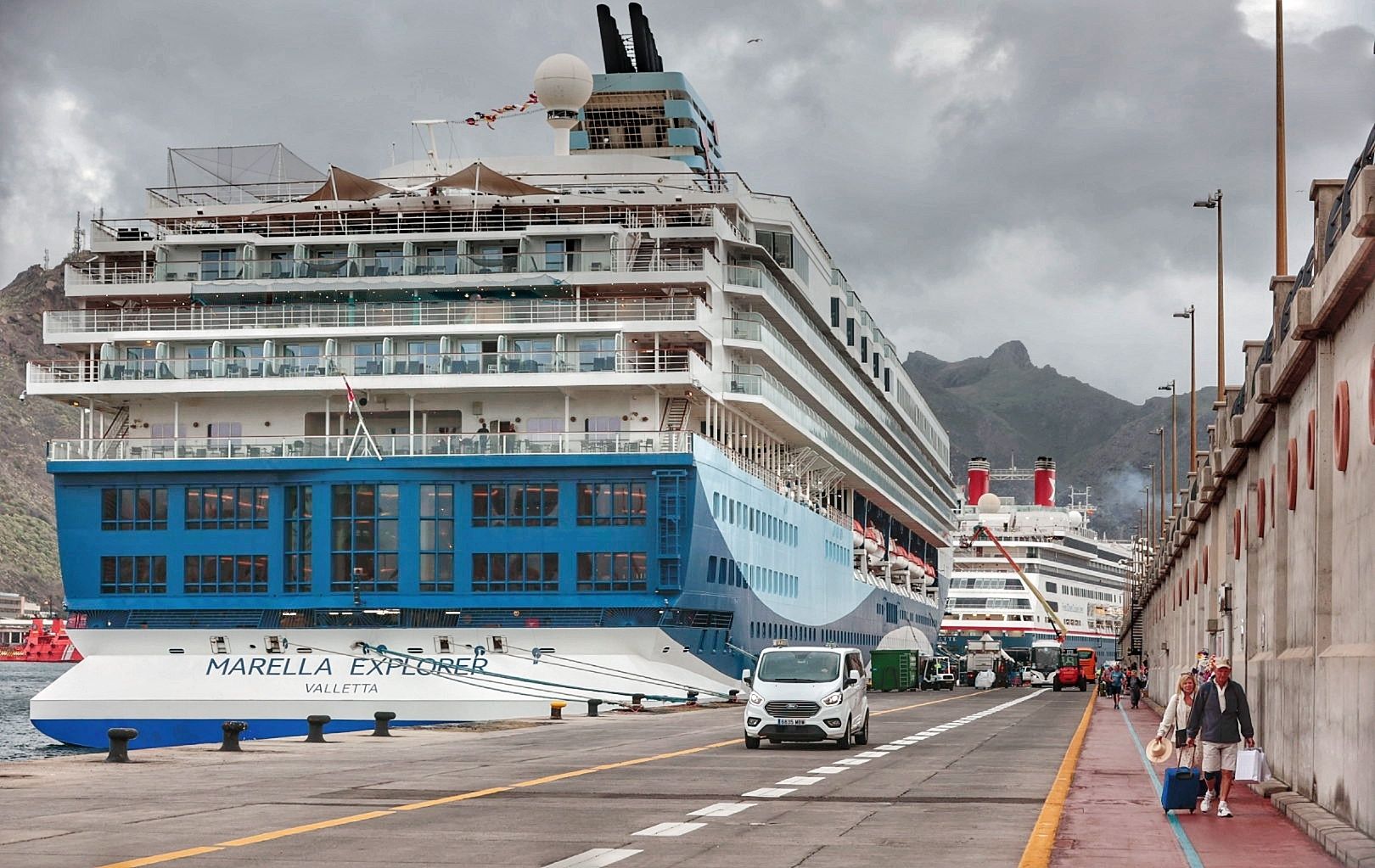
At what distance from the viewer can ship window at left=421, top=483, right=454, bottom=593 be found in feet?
164

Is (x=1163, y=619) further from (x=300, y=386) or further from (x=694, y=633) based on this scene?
(x=300, y=386)

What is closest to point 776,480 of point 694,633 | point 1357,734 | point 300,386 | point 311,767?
point 694,633

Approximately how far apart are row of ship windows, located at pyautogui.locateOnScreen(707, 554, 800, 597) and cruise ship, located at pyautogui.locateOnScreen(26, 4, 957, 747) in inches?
8.0

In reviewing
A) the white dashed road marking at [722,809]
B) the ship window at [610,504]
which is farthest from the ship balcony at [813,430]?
the white dashed road marking at [722,809]

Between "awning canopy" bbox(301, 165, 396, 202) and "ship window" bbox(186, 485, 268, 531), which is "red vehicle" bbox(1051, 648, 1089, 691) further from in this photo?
"ship window" bbox(186, 485, 268, 531)

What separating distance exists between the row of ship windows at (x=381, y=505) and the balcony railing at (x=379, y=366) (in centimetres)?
358

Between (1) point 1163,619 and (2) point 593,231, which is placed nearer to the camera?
(2) point 593,231

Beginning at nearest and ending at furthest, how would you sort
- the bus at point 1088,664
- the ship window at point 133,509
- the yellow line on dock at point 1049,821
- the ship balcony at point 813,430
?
the yellow line on dock at point 1049,821, the ship window at point 133,509, the ship balcony at point 813,430, the bus at point 1088,664

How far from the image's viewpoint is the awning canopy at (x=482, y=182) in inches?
2249

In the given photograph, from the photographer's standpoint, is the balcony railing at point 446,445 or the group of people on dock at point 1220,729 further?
the balcony railing at point 446,445

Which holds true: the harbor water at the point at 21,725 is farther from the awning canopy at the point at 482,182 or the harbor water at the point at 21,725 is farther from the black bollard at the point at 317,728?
the awning canopy at the point at 482,182

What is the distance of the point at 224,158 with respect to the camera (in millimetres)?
61750

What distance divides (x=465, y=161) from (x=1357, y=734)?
53.1 metres

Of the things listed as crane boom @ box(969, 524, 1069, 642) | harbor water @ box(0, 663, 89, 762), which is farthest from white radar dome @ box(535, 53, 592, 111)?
crane boom @ box(969, 524, 1069, 642)
